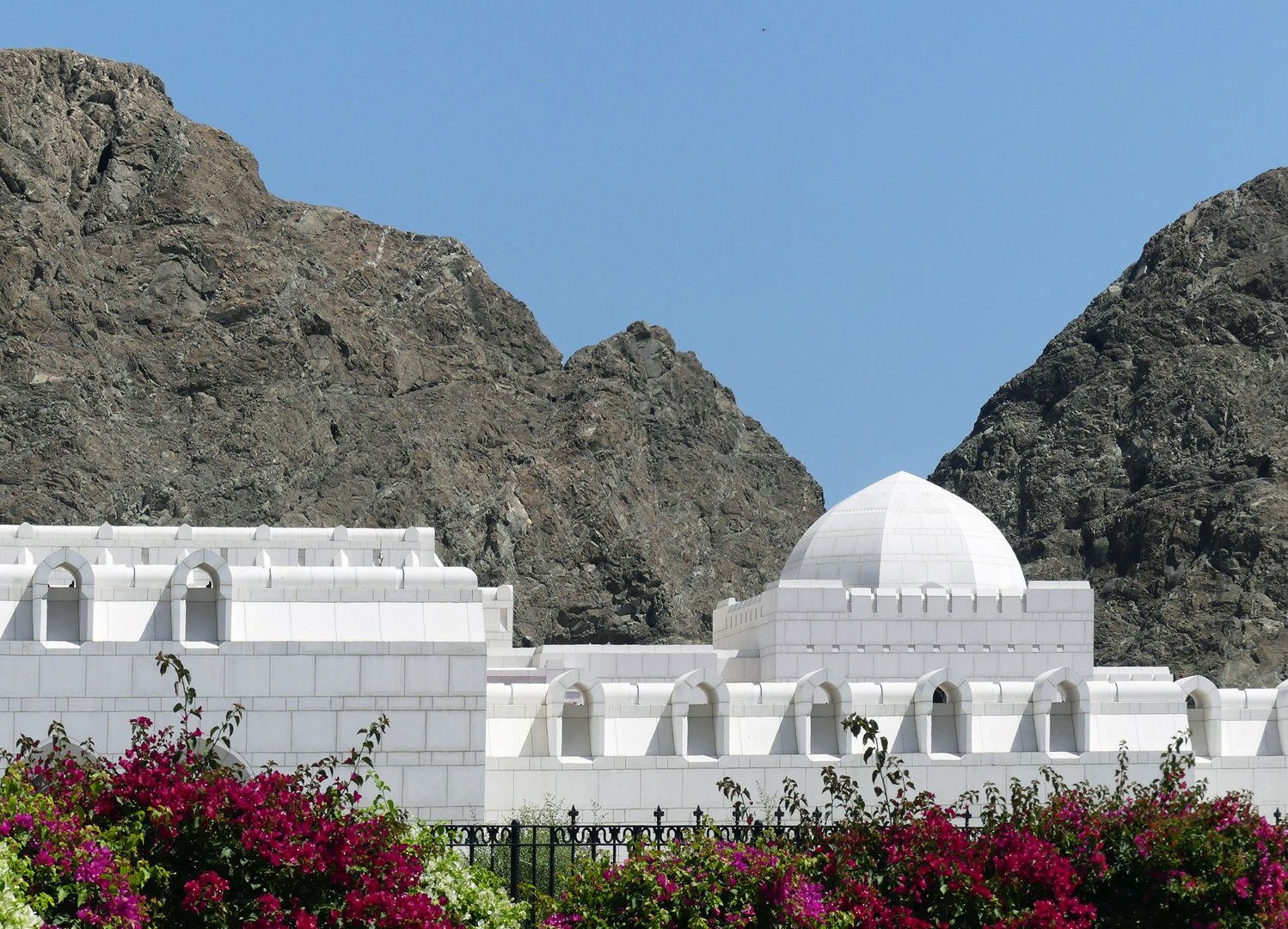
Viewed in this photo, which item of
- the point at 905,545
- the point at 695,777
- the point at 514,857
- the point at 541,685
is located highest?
the point at 905,545

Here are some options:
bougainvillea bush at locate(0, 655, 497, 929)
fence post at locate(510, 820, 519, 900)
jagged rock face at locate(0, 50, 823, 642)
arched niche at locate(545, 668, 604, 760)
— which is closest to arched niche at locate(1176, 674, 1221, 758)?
arched niche at locate(545, 668, 604, 760)

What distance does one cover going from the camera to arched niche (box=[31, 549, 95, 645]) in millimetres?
20047

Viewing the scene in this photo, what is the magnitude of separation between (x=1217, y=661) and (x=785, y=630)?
179 feet

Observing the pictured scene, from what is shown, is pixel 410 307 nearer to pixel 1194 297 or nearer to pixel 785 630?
pixel 1194 297

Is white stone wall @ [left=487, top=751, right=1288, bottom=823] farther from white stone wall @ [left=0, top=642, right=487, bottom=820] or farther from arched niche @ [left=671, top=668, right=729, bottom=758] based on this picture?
white stone wall @ [left=0, top=642, right=487, bottom=820]

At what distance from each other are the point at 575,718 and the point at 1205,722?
393 inches

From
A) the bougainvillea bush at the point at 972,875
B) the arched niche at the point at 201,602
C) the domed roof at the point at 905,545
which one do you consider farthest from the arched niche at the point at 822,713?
the arched niche at the point at 201,602

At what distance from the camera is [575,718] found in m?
22.7

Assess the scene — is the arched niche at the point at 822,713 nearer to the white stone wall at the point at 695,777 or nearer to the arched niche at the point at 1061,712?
the white stone wall at the point at 695,777

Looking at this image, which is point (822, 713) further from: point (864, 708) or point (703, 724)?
point (703, 724)

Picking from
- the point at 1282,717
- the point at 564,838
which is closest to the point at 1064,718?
the point at 1282,717

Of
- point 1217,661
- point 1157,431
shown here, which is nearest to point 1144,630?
point 1217,661

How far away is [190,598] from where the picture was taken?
2086 cm

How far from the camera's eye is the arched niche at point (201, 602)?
66.8ft
